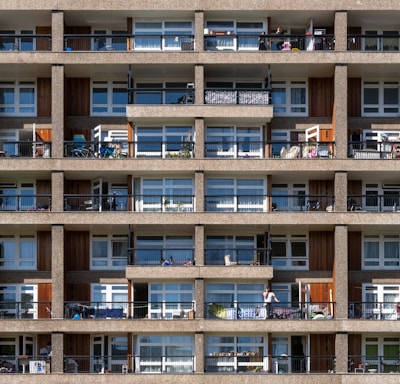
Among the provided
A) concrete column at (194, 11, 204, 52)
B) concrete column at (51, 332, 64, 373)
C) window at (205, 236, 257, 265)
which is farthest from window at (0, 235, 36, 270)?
concrete column at (194, 11, 204, 52)

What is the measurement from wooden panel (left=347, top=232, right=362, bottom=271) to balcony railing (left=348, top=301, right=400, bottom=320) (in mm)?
1810

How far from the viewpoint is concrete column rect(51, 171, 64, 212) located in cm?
5647

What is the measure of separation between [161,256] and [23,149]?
814 cm

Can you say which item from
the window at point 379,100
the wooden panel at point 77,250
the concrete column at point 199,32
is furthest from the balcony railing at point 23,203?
the window at point 379,100

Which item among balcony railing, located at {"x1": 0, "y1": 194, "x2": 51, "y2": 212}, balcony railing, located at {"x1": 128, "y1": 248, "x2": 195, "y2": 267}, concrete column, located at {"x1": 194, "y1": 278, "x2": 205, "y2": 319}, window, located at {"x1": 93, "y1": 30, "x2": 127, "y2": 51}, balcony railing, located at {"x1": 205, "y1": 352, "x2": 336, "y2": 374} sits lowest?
balcony railing, located at {"x1": 205, "y1": 352, "x2": 336, "y2": 374}

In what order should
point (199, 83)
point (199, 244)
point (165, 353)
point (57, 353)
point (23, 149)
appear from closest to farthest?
point (57, 353) → point (199, 244) → point (165, 353) → point (199, 83) → point (23, 149)

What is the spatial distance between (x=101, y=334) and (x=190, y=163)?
28.6 feet

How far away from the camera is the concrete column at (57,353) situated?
55500 mm

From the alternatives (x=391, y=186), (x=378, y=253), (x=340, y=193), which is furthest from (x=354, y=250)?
(x=391, y=186)

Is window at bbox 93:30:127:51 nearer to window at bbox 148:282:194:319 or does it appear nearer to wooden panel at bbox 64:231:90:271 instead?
wooden panel at bbox 64:231:90:271

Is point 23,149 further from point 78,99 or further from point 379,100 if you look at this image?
point 379,100

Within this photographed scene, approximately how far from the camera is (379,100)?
59.2 m

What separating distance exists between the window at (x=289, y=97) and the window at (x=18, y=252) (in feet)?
42.5

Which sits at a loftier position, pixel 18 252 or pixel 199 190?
pixel 199 190
